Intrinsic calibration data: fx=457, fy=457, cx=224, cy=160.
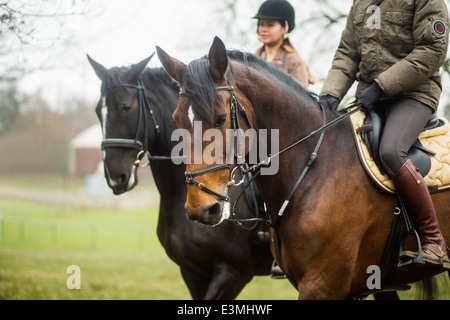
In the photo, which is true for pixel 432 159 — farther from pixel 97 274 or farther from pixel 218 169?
pixel 97 274

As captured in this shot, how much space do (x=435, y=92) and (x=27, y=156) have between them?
43079 mm

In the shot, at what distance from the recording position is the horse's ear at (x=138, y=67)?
477 centimetres

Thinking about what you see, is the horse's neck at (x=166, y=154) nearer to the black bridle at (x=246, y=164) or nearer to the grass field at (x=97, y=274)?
the black bridle at (x=246, y=164)

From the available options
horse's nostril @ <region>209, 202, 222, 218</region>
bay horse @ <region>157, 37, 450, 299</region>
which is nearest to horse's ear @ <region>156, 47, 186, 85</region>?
bay horse @ <region>157, 37, 450, 299</region>

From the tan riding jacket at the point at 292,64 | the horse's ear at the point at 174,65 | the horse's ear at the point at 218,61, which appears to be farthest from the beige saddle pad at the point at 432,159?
the tan riding jacket at the point at 292,64

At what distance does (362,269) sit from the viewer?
351cm

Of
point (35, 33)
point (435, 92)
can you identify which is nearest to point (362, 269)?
point (435, 92)

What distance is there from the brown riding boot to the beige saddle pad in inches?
4.5

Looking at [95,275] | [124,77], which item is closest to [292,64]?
[124,77]

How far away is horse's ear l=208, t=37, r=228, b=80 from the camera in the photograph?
306 centimetres

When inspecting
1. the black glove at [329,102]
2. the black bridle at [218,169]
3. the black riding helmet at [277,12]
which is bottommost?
the black bridle at [218,169]

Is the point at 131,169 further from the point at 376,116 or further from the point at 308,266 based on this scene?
the point at 376,116

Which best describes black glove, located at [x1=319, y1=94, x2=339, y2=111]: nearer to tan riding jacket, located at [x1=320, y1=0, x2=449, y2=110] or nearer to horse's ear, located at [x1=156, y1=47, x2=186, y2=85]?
tan riding jacket, located at [x1=320, y1=0, x2=449, y2=110]

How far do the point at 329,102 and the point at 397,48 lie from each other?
681 mm
